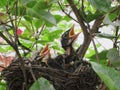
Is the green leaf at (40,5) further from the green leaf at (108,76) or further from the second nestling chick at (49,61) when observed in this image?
the green leaf at (108,76)

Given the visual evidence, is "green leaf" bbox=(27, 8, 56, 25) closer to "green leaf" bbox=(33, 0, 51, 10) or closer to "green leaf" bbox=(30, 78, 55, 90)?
"green leaf" bbox=(33, 0, 51, 10)

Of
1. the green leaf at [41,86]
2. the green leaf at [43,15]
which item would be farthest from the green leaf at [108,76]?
the green leaf at [43,15]

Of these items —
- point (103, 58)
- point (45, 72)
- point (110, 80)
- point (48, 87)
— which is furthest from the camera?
point (103, 58)

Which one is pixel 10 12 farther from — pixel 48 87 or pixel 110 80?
pixel 110 80

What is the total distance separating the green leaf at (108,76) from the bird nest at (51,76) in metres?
0.22

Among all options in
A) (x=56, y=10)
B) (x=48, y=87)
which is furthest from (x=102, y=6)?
(x=56, y=10)

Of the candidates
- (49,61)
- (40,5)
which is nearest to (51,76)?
(49,61)

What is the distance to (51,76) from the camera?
23.5 inches

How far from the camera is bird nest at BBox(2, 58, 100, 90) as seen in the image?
596 millimetres

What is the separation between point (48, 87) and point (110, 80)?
0.49ft

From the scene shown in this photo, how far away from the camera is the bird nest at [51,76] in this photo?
1.96ft

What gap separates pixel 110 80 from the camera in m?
0.35

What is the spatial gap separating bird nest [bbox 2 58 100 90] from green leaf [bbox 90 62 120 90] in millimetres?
224

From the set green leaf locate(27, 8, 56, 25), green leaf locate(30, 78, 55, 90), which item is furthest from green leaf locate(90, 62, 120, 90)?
green leaf locate(27, 8, 56, 25)
